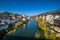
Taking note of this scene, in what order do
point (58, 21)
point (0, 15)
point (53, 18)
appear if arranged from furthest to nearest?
point (53, 18)
point (58, 21)
point (0, 15)

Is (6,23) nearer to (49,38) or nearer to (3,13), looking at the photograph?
(3,13)

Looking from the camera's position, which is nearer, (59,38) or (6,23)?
(59,38)

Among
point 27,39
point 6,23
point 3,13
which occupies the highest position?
point 3,13

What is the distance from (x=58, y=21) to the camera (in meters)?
8.97

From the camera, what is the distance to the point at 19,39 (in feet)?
19.1

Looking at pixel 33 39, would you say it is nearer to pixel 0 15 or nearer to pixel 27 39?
pixel 27 39

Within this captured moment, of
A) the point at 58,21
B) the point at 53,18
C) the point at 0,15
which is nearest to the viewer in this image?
the point at 0,15

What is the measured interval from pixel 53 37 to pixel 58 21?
3489 mm

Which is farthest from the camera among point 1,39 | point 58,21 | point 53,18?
point 53,18

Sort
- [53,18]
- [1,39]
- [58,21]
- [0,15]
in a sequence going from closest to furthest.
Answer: [1,39] → [0,15] → [58,21] → [53,18]

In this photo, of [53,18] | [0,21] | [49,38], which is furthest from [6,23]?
[49,38]

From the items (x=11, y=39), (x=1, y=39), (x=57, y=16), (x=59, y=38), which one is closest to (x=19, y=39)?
(x=11, y=39)

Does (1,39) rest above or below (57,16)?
below

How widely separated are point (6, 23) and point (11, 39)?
3.65m
